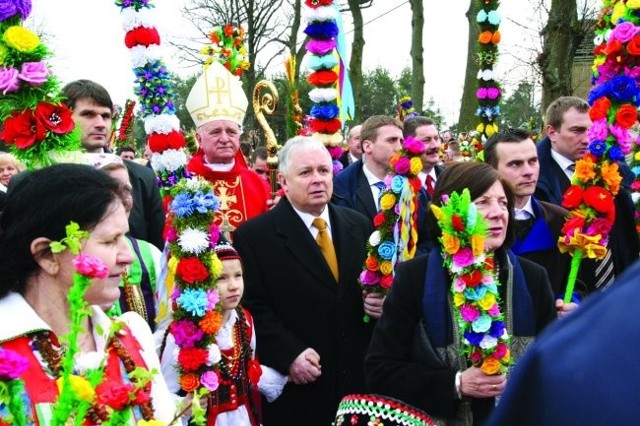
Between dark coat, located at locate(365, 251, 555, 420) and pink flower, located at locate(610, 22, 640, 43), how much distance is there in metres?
1.91

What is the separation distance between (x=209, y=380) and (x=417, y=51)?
20.0m

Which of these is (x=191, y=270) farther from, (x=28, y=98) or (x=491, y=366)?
(x=491, y=366)

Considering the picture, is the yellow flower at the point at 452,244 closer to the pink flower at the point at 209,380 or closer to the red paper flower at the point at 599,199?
the pink flower at the point at 209,380

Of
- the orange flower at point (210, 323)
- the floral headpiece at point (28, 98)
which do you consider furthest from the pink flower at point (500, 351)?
the floral headpiece at point (28, 98)

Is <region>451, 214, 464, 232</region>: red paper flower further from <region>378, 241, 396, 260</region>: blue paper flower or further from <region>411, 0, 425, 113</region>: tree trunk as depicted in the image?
<region>411, 0, 425, 113</region>: tree trunk

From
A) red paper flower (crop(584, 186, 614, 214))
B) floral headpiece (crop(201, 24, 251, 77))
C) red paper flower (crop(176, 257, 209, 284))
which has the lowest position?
red paper flower (crop(176, 257, 209, 284))

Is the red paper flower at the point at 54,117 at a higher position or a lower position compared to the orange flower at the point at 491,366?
higher

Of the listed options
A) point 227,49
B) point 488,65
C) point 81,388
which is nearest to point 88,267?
point 81,388

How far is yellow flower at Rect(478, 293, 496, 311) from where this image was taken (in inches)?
117

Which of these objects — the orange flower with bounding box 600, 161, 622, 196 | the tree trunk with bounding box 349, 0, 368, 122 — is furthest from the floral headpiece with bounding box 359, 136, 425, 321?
the tree trunk with bounding box 349, 0, 368, 122

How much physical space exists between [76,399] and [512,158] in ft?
11.8

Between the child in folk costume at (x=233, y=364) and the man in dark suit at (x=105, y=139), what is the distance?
1114mm

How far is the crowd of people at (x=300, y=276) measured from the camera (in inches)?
92.4

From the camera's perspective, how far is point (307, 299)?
4.51 meters
